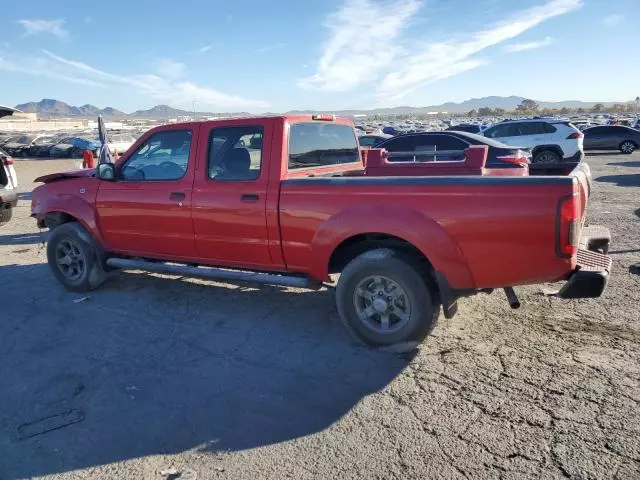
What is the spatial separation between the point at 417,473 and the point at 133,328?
3.08 m

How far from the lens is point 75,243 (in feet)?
18.5

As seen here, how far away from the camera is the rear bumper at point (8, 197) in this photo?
7770 mm

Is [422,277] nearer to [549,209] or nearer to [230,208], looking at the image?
[549,209]

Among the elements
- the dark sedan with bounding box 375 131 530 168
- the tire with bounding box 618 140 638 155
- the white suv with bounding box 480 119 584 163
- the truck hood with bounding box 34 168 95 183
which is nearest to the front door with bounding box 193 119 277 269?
the truck hood with bounding box 34 168 95 183

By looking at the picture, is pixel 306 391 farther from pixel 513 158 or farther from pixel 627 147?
pixel 627 147

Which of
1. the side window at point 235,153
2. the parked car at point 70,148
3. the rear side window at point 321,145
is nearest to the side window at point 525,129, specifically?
the rear side window at point 321,145

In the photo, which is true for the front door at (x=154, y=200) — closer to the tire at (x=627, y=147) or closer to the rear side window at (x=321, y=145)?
the rear side window at (x=321, y=145)

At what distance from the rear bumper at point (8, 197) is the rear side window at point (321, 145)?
572 cm

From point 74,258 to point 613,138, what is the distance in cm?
2513

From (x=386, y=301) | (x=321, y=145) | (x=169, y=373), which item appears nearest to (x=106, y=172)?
(x=321, y=145)

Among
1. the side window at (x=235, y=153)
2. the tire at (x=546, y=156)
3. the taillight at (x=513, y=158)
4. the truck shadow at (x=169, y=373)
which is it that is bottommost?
the truck shadow at (x=169, y=373)

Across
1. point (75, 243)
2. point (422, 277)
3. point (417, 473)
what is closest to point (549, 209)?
point (422, 277)

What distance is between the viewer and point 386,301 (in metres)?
3.99

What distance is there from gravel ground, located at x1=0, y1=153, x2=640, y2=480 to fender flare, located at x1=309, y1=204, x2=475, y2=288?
75 centimetres
